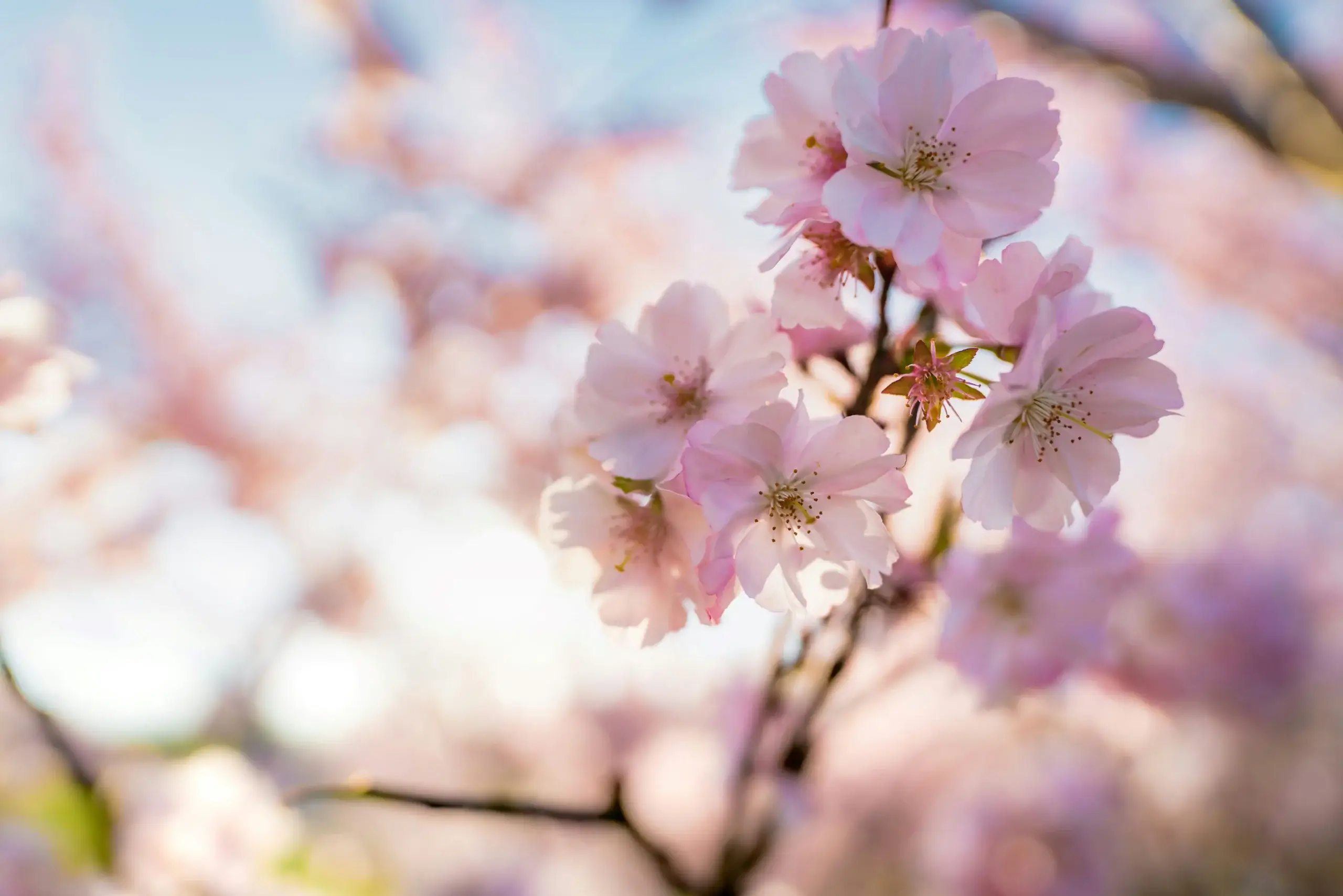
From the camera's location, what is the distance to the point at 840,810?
101 inches

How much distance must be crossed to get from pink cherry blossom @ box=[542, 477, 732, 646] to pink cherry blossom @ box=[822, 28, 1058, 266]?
0.53 ft

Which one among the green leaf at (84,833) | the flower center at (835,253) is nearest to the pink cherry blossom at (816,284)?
the flower center at (835,253)

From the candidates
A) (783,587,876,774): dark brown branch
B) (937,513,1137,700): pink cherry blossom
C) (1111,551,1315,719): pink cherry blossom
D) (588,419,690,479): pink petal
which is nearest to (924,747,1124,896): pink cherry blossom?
(1111,551,1315,719): pink cherry blossom

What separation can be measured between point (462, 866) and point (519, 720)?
23.0 inches

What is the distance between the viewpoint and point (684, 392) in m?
0.42

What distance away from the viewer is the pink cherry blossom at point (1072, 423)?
1.16ft

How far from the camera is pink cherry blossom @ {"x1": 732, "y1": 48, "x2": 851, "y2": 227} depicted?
393 millimetres

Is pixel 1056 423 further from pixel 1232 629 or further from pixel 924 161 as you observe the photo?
pixel 1232 629

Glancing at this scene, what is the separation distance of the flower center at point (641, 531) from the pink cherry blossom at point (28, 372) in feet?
1.22

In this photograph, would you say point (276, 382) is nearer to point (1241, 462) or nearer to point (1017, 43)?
point (1017, 43)

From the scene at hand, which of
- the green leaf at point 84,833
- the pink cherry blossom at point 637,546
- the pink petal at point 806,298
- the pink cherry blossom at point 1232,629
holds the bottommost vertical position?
the pink cherry blossom at point 1232,629

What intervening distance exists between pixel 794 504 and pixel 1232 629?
5.75 feet

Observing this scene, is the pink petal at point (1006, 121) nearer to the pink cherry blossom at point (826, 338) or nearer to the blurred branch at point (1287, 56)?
the pink cherry blossom at point (826, 338)

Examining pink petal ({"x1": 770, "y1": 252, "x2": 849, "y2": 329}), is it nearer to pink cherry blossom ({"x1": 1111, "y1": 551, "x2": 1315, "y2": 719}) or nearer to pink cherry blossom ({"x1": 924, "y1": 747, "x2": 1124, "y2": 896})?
pink cherry blossom ({"x1": 1111, "y1": 551, "x2": 1315, "y2": 719})
